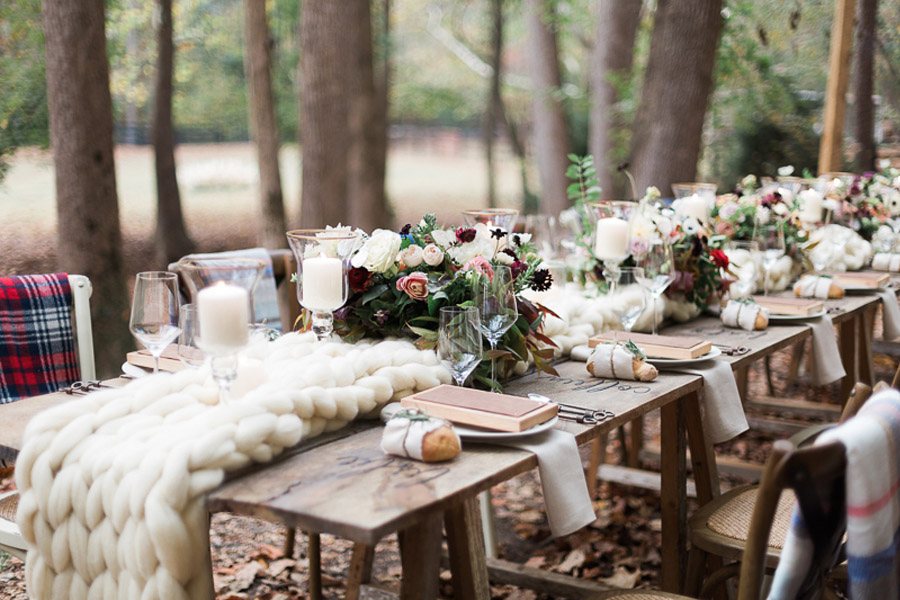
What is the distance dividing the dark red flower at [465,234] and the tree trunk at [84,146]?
2665 mm

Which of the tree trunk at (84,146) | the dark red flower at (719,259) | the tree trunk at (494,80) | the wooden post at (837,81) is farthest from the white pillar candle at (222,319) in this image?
the tree trunk at (494,80)

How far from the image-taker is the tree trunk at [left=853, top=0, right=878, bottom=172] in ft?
21.7

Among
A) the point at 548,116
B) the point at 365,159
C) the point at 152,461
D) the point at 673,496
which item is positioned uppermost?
the point at 548,116

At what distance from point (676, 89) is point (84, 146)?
9.97 ft

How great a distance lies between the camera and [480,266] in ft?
7.18

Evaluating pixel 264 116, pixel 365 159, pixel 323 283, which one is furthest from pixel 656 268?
pixel 365 159

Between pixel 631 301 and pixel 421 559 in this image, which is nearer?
pixel 421 559

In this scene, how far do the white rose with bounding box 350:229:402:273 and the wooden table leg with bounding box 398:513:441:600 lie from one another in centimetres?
70

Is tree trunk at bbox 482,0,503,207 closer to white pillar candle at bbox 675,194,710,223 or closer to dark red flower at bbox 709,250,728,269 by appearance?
white pillar candle at bbox 675,194,710,223

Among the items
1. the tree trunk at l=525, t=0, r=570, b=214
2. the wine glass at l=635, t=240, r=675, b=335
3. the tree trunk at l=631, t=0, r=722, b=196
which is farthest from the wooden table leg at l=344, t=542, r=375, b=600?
the tree trunk at l=525, t=0, r=570, b=214

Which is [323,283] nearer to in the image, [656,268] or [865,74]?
[656,268]

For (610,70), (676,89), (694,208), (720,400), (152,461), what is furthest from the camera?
(610,70)

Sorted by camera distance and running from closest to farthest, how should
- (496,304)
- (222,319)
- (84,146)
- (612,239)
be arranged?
(222,319) → (496,304) → (612,239) → (84,146)

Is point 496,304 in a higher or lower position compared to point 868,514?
higher
